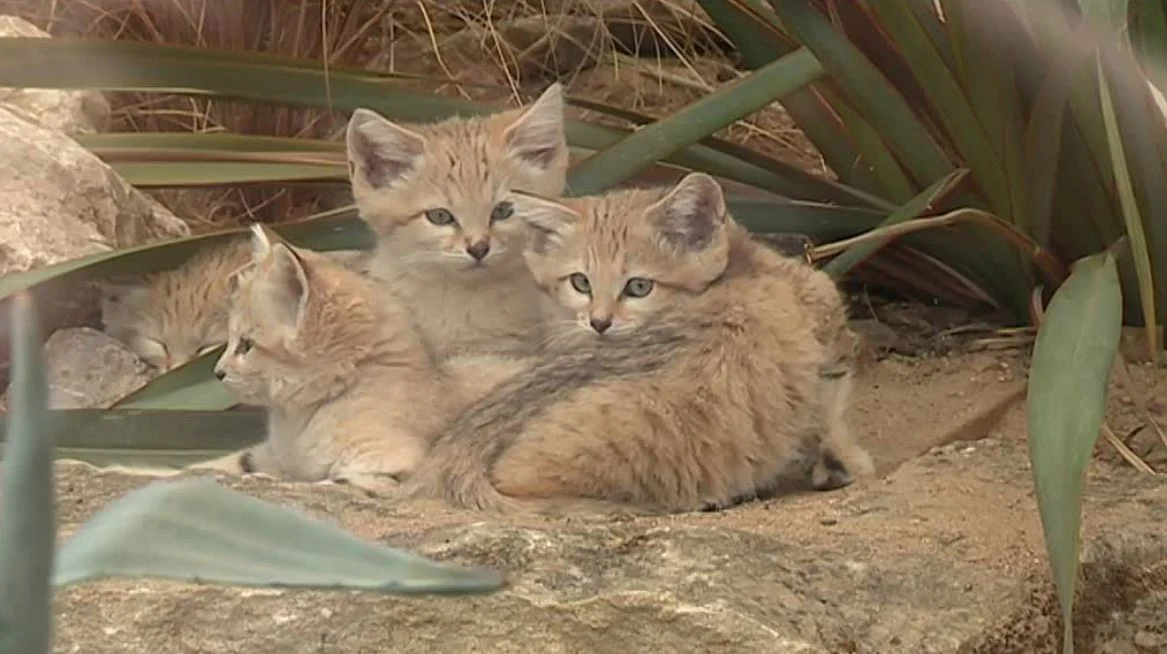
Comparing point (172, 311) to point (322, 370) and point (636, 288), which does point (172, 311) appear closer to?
point (322, 370)

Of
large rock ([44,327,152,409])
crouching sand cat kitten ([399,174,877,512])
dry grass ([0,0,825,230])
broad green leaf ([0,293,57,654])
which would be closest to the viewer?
broad green leaf ([0,293,57,654])

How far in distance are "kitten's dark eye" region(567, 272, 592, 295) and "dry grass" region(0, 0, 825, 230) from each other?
985mm

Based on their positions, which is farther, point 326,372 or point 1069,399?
point 326,372

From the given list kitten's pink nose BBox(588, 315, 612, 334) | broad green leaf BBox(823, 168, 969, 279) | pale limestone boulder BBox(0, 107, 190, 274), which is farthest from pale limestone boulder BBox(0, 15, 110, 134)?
broad green leaf BBox(823, 168, 969, 279)

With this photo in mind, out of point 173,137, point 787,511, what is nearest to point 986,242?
point 787,511

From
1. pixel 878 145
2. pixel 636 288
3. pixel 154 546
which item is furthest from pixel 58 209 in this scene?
pixel 154 546

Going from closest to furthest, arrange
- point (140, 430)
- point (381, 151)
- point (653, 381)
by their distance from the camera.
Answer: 1. point (653, 381)
2. point (140, 430)
3. point (381, 151)

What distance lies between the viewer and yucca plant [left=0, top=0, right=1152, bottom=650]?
8.25ft

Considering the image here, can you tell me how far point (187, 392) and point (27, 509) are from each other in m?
2.00

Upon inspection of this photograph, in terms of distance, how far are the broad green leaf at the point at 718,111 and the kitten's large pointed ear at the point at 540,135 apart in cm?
12

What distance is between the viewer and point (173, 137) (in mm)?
3258

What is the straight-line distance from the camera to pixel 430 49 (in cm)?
458

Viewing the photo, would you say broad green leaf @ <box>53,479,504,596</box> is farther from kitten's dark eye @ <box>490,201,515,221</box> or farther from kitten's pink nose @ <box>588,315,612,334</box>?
kitten's dark eye @ <box>490,201,515,221</box>

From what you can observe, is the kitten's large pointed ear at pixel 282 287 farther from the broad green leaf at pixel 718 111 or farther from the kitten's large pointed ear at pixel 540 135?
the broad green leaf at pixel 718 111
